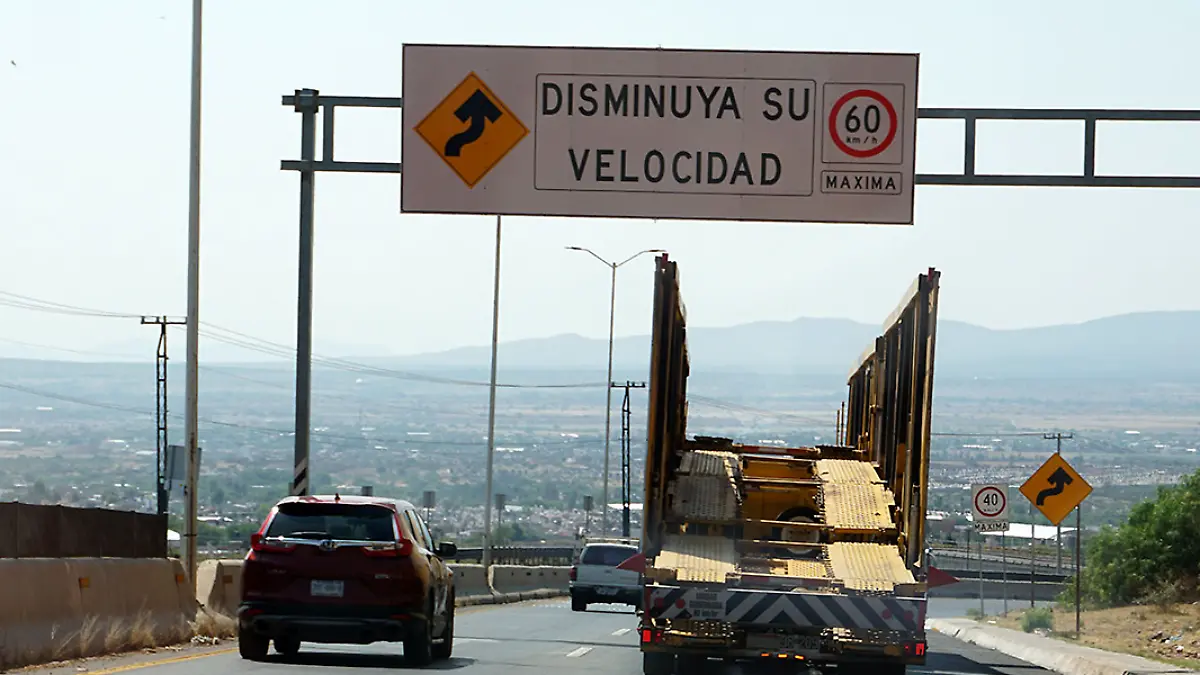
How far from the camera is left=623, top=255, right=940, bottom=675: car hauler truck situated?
15.7m

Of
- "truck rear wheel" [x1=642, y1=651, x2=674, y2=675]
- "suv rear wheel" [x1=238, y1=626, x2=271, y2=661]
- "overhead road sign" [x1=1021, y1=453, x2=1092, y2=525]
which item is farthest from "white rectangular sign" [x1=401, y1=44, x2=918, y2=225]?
"overhead road sign" [x1=1021, y1=453, x2=1092, y2=525]

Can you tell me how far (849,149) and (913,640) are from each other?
804 centimetres

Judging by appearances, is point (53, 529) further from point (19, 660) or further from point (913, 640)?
point (913, 640)

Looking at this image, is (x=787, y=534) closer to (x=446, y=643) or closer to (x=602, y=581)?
(x=446, y=643)

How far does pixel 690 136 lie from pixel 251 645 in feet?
24.2

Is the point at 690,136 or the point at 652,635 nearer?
the point at 652,635

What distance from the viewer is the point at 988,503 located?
3856 centimetres

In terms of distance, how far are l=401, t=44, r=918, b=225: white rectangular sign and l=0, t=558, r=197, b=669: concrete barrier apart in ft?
17.1

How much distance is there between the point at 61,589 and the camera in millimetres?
17938

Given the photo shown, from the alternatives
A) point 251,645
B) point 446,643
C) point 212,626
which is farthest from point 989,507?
point 251,645

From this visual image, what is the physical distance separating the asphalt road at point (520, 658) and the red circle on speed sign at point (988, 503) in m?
5.83

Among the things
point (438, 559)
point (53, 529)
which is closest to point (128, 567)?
point (53, 529)

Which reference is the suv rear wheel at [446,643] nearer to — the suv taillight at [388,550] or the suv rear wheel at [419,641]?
the suv rear wheel at [419,641]

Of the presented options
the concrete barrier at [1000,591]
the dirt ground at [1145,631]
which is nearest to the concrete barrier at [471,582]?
the dirt ground at [1145,631]
